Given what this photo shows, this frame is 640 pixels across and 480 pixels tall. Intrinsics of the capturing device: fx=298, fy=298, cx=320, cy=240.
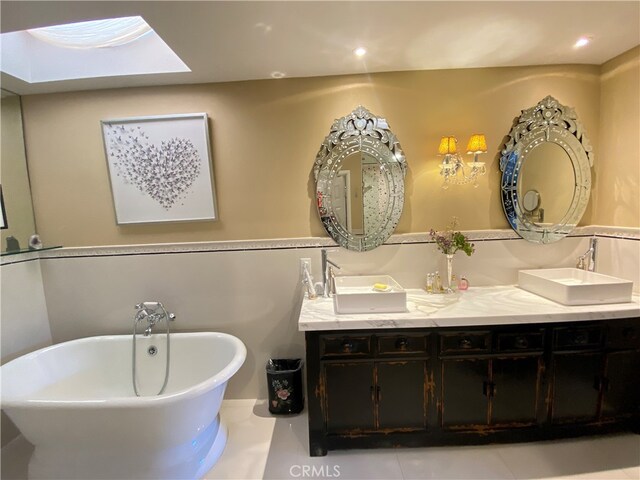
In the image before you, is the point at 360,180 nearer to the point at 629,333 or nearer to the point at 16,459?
the point at 629,333

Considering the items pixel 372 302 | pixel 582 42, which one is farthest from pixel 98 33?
pixel 582 42

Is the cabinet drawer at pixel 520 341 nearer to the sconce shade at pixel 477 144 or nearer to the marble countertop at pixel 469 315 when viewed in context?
the marble countertop at pixel 469 315

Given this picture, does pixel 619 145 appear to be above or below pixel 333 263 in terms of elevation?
above

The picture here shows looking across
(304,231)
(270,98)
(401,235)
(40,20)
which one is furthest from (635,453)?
(40,20)

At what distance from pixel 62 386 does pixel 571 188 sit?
4.02 metres

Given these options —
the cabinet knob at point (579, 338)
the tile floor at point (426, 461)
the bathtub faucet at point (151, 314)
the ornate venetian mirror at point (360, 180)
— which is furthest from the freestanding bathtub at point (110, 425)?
the cabinet knob at point (579, 338)

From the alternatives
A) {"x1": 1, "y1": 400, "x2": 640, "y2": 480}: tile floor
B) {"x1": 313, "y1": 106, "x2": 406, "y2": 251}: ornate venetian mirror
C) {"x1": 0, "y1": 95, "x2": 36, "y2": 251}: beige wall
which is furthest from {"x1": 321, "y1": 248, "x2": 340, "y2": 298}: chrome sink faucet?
{"x1": 0, "y1": 95, "x2": 36, "y2": 251}: beige wall

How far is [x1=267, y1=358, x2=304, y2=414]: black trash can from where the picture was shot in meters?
2.20

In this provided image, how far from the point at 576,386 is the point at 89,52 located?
12.8 feet

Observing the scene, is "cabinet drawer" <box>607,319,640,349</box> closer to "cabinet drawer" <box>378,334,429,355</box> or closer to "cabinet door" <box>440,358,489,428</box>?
"cabinet door" <box>440,358,489,428</box>

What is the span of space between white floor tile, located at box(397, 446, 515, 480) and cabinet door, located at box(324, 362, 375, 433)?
11.6 inches

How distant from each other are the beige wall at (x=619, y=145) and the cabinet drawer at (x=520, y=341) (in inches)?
44.8

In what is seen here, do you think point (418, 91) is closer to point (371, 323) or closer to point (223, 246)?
point (371, 323)

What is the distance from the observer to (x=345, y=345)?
179 cm
